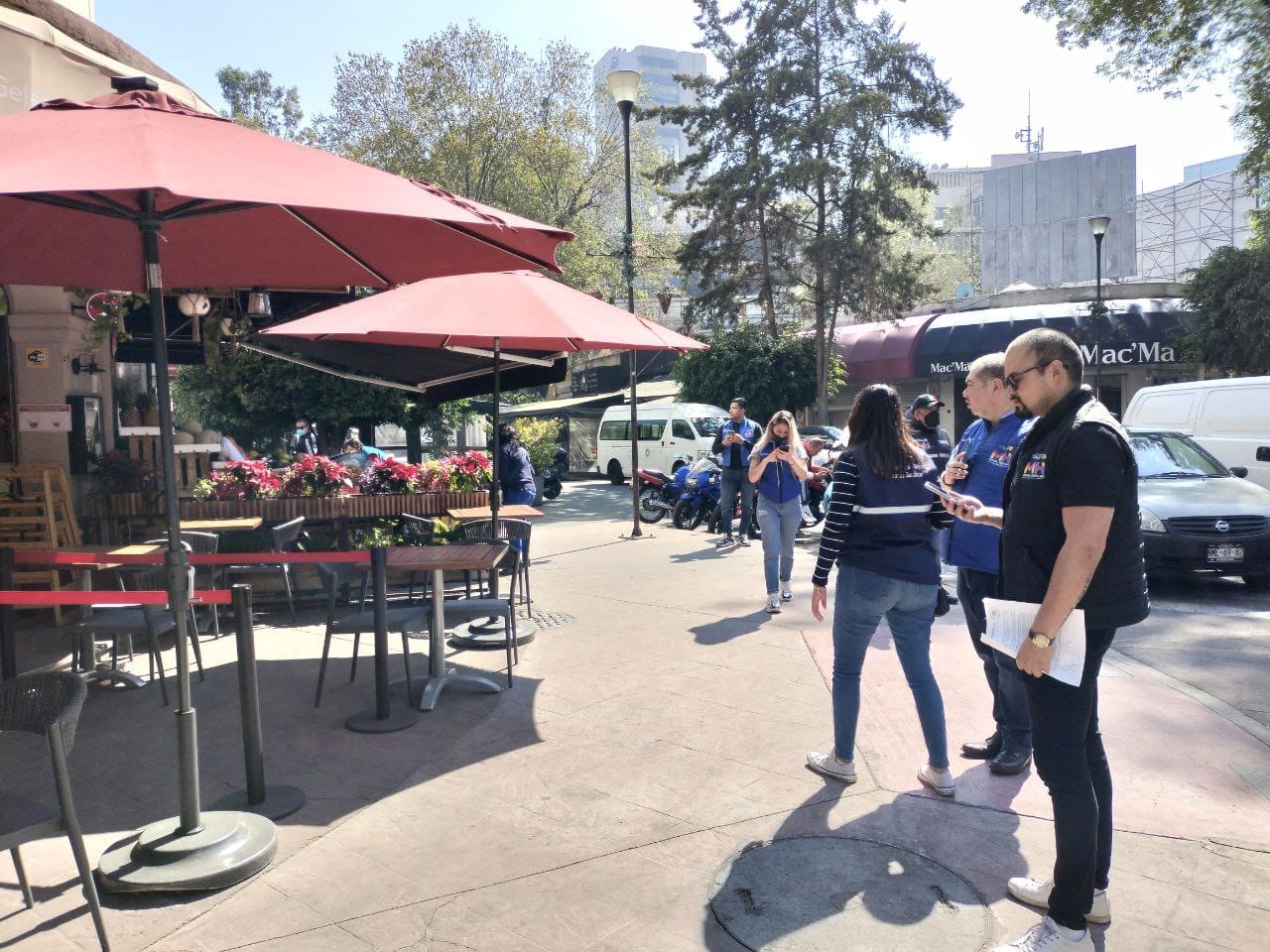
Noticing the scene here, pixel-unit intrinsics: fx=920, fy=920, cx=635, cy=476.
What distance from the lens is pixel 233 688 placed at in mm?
5820

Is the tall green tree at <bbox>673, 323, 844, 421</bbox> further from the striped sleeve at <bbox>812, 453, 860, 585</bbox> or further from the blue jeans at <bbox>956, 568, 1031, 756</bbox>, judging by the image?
the striped sleeve at <bbox>812, 453, 860, 585</bbox>

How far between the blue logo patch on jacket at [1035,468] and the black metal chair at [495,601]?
3.70 metres

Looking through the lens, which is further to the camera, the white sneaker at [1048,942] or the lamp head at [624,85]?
the lamp head at [624,85]

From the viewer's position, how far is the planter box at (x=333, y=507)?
796 centimetres

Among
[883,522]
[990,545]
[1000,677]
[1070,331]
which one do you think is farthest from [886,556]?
[1070,331]

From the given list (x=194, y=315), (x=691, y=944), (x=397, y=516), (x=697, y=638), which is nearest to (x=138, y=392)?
(x=194, y=315)

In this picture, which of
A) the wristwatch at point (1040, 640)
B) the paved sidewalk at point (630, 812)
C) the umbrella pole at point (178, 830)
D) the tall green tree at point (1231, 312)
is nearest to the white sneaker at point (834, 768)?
the paved sidewalk at point (630, 812)

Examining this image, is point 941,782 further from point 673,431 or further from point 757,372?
point 757,372

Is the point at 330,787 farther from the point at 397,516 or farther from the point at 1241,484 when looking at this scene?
the point at 1241,484

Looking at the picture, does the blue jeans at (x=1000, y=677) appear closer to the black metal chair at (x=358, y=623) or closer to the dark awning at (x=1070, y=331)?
the black metal chair at (x=358, y=623)

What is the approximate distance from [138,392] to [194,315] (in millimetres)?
4728

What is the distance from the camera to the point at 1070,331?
81.4 feet

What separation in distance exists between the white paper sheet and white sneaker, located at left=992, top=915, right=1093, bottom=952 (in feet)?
2.56

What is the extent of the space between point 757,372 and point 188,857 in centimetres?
2226
